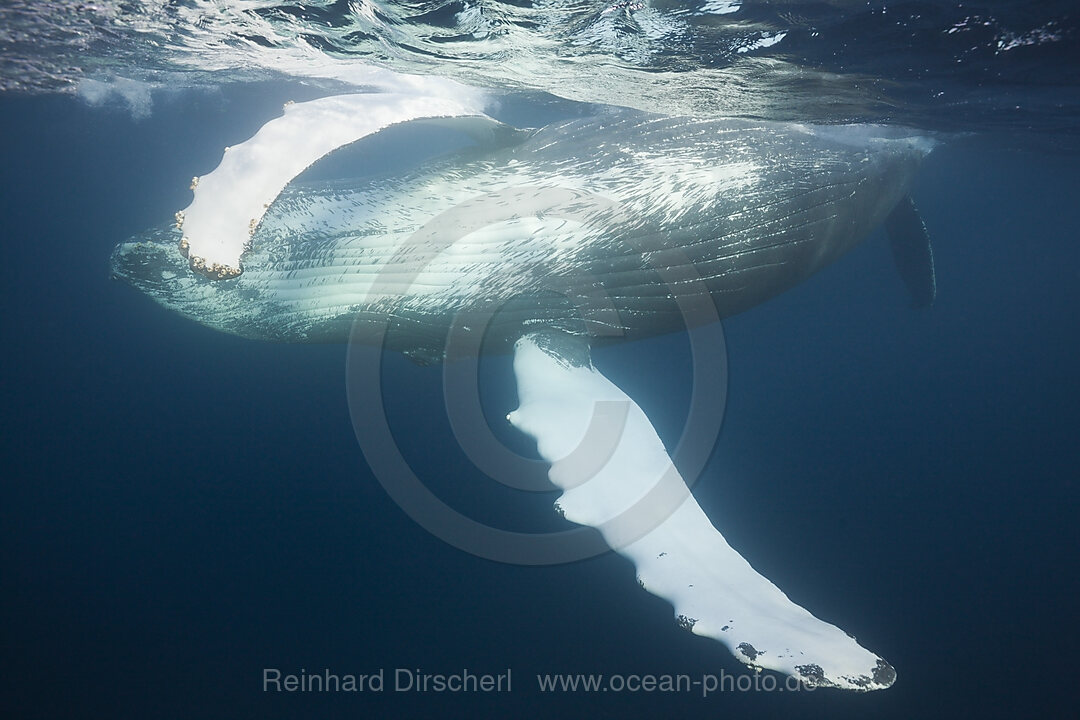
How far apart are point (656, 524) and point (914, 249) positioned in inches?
361

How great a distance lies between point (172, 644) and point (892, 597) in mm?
13396

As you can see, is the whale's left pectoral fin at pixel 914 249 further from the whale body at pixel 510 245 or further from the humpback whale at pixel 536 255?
the whale body at pixel 510 245

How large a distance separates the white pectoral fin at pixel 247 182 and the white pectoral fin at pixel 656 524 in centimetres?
214

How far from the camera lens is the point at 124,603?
9.80 metres

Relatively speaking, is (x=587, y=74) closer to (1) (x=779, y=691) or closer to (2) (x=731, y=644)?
(2) (x=731, y=644)

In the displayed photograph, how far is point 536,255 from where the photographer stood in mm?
4051

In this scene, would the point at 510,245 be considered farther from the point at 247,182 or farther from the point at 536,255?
the point at 247,182

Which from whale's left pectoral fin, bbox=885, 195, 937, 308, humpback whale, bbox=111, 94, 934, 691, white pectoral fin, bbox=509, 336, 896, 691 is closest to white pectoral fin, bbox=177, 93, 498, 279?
humpback whale, bbox=111, 94, 934, 691

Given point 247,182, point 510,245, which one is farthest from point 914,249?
point 247,182

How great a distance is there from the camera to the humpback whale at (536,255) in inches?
131

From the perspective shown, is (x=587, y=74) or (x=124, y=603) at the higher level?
(x=587, y=74)

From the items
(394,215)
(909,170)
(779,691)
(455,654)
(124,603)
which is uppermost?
(909,170)

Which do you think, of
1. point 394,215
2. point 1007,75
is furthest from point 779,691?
point 1007,75

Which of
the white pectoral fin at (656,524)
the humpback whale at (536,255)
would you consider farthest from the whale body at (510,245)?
the white pectoral fin at (656,524)
